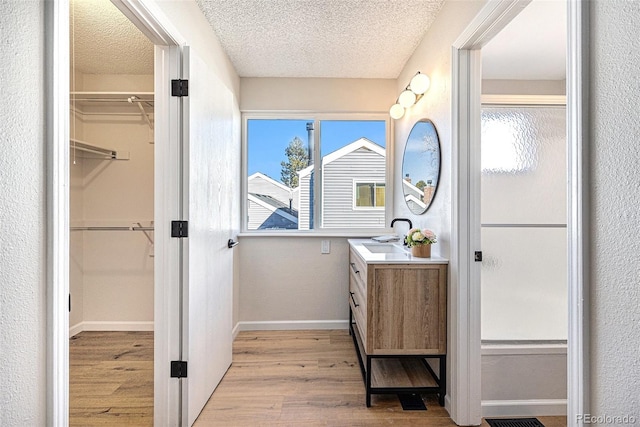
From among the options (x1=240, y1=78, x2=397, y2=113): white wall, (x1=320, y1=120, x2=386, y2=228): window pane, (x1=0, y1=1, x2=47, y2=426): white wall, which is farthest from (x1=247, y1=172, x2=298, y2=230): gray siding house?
(x1=0, y1=1, x2=47, y2=426): white wall

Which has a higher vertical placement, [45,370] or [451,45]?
[451,45]

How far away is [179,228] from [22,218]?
943mm

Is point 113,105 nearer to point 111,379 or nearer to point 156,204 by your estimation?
point 156,204

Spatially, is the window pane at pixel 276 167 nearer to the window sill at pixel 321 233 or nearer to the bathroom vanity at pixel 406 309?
the window sill at pixel 321 233

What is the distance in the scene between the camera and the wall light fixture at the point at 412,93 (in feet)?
7.81

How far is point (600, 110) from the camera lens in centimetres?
93

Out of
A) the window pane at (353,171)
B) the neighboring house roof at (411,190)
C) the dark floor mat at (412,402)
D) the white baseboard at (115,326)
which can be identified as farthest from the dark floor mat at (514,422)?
the white baseboard at (115,326)

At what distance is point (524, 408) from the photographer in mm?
2031

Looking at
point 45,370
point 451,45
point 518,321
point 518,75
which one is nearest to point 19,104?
point 45,370

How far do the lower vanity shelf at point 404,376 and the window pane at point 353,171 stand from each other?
1.44 m

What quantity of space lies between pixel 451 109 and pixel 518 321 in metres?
1.42

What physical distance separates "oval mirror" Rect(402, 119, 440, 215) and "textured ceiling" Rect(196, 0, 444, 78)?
0.67 metres

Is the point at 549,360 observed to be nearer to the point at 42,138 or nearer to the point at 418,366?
the point at 418,366

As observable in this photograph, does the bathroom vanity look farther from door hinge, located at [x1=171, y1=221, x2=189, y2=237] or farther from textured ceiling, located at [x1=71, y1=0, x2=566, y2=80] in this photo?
textured ceiling, located at [x1=71, y1=0, x2=566, y2=80]
